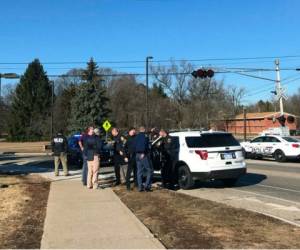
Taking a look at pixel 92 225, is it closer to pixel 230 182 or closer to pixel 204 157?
pixel 204 157

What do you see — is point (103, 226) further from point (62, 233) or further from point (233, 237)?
point (233, 237)

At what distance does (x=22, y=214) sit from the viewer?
10500 millimetres

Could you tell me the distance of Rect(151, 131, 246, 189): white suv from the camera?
1507 centimetres

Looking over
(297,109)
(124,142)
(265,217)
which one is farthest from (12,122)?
(265,217)

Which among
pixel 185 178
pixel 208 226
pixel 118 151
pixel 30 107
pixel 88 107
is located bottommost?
pixel 208 226

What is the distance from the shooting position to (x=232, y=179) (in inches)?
652

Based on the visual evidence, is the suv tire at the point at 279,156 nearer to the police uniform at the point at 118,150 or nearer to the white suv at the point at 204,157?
the white suv at the point at 204,157

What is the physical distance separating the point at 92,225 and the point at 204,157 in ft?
21.6

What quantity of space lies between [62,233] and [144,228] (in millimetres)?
1352

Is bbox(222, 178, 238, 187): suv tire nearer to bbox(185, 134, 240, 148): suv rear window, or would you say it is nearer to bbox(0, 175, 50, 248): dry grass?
bbox(185, 134, 240, 148): suv rear window

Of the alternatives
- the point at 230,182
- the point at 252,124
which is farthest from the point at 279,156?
the point at 252,124

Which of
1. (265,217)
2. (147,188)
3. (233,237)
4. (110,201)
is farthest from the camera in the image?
(147,188)

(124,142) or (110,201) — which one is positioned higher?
(124,142)

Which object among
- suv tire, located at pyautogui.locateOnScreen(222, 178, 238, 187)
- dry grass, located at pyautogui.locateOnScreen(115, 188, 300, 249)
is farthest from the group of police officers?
dry grass, located at pyautogui.locateOnScreen(115, 188, 300, 249)
